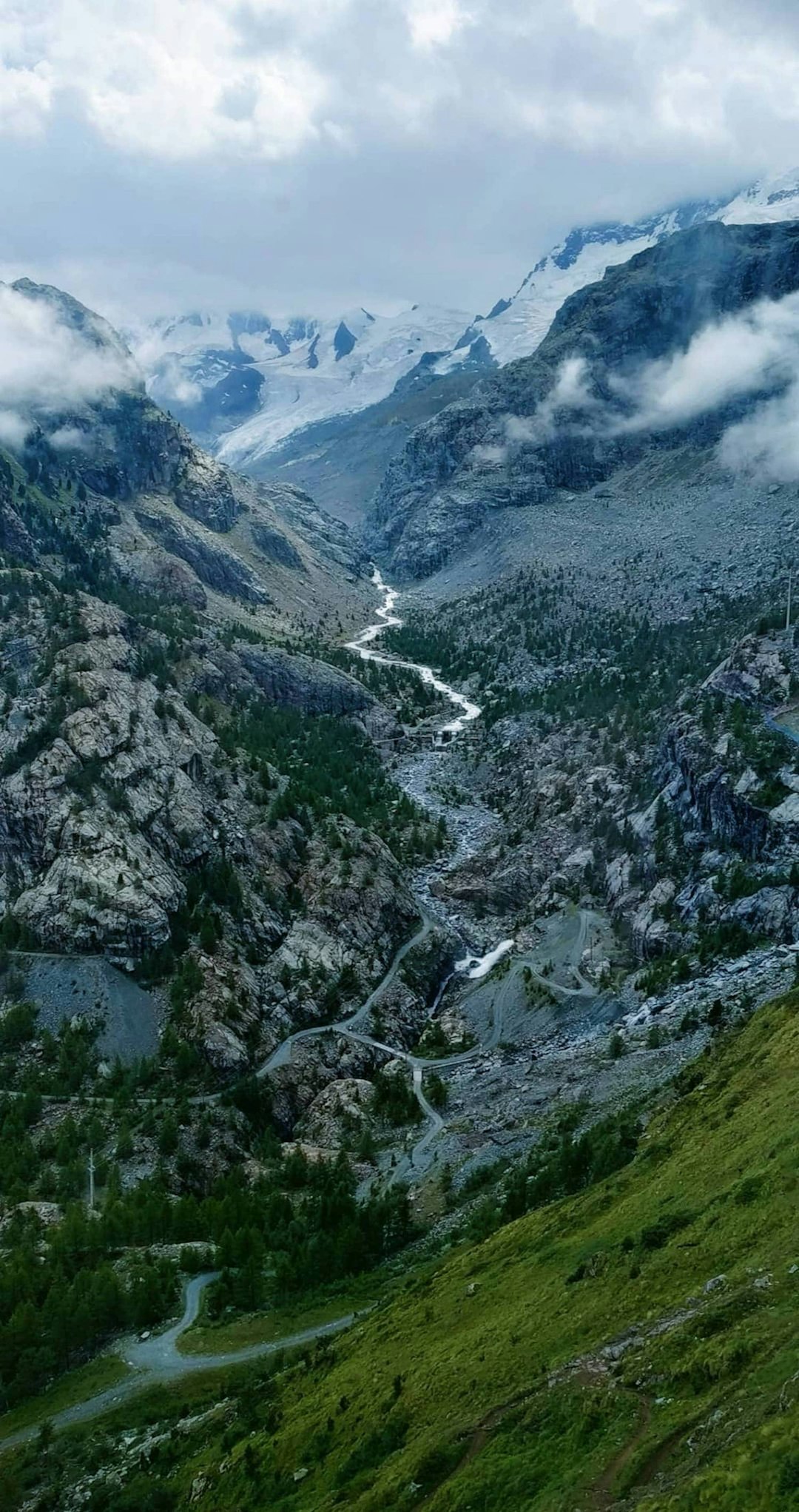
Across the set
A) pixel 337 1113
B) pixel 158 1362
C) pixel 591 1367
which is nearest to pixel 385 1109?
pixel 337 1113

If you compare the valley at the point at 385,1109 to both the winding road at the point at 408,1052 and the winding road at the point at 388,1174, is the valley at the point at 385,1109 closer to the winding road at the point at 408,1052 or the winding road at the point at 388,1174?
the winding road at the point at 388,1174

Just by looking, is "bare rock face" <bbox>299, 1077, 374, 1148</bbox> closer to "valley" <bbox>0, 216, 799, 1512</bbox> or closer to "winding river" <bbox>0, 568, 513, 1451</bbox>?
"valley" <bbox>0, 216, 799, 1512</bbox>

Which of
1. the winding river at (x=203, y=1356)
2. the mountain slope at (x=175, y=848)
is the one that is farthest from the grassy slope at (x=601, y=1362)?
the mountain slope at (x=175, y=848)

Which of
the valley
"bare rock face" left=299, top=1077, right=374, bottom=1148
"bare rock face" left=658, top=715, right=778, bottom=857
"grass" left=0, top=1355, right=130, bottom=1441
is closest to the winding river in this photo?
the valley

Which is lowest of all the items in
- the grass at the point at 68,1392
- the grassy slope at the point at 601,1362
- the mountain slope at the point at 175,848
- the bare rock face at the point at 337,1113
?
the bare rock face at the point at 337,1113

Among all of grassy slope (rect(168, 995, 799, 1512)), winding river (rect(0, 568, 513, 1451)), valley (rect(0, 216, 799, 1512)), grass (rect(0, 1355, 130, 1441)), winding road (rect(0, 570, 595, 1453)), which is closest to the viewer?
grassy slope (rect(168, 995, 799, 1512))

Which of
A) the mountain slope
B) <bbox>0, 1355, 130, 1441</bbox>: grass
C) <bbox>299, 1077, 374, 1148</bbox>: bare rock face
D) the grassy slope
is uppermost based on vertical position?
the mountain slope
